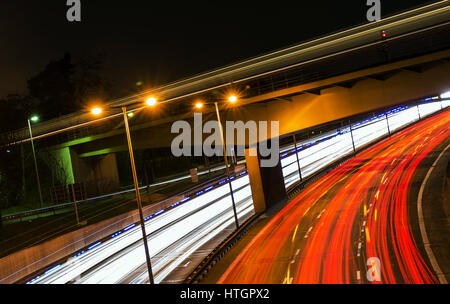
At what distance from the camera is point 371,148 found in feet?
192

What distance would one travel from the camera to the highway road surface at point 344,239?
47.0 feet

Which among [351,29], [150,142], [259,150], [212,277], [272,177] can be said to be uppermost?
[351,29]

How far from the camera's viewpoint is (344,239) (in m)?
18.9

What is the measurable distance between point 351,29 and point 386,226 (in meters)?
9.87

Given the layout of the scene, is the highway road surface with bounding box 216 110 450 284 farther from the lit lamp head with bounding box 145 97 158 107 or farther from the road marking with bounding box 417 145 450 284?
the lit lamp head with bounding box 145 97 158 107

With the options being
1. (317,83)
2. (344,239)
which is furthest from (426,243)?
(317,83)

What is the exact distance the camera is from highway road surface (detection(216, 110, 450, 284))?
1431 cm

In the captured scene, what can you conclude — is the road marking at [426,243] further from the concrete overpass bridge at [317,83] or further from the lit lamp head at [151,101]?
the lit lamp head at [151,101]

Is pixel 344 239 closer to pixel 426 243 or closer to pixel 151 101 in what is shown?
pixel 426 243

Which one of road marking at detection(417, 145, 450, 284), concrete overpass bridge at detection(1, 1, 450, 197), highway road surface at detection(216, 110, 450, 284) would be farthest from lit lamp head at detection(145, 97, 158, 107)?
road marking at detection(417, 145, 450, 284)

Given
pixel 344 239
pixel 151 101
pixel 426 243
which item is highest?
pixel 151 101

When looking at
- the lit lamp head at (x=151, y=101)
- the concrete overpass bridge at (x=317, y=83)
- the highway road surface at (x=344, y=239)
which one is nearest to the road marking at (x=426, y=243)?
the highway road surface at (x=344, y=239)
